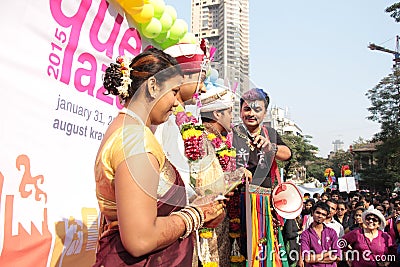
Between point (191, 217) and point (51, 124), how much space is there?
1.09 metres

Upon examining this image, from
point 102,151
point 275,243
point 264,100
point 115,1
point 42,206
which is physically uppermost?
point 115,1

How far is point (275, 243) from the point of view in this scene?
10.1 ft

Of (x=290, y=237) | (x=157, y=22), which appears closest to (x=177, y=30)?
(x=157, y=22)

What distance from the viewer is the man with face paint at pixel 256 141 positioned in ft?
7.33

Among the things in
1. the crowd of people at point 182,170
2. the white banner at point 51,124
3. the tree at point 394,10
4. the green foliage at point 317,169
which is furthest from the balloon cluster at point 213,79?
the green foliage at point 317,169

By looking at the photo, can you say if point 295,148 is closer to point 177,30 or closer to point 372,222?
point 372,222

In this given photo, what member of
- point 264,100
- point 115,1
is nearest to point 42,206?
point 264,100

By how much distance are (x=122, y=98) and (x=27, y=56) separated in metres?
0.77

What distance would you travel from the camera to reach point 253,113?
242 centimetres

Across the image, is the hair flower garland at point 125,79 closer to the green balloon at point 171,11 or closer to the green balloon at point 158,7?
the green balloon at point 158,7

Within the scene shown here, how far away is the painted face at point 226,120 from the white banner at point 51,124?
2.79 ft

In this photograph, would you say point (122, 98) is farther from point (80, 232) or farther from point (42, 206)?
point (80, 232)

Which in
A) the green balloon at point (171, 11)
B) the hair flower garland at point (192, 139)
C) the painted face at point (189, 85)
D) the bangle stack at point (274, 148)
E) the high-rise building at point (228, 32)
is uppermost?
the green balloon at point (171, 11)

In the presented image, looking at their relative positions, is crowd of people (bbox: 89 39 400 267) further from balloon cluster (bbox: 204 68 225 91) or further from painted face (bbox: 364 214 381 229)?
painted face (bbox: 364 214 381 229)
